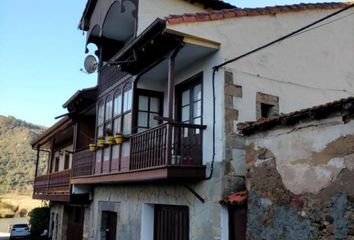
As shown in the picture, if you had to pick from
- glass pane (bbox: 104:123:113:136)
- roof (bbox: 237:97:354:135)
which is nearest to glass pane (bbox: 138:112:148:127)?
glass pane (bbox: 104:123:113:136)

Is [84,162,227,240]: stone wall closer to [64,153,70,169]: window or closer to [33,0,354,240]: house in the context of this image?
[33,0,354,240]: house

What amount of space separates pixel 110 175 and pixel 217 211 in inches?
159

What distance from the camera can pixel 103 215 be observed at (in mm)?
13148

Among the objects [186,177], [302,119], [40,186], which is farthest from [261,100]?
[40,186]

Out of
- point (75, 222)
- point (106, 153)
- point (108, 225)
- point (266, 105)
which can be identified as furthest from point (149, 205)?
point (75, 222)

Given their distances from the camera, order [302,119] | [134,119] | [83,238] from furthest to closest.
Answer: [83,238]
[134,119]
[302,119]

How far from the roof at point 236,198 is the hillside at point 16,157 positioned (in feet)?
239

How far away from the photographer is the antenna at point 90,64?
13656mm

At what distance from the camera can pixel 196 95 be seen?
29.1 feet

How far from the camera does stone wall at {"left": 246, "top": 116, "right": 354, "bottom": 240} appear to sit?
4785 mm

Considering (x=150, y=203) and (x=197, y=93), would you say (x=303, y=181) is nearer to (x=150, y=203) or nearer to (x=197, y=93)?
(x=197, y=93)

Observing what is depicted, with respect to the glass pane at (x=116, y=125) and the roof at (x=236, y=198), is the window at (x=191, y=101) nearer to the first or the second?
the roof at (x=236, y=198)

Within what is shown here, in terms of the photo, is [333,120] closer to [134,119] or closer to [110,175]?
[134,119]

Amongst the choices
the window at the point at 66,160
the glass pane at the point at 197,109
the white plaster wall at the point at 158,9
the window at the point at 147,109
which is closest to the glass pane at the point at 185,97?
the glass pane at the point at 197,109
